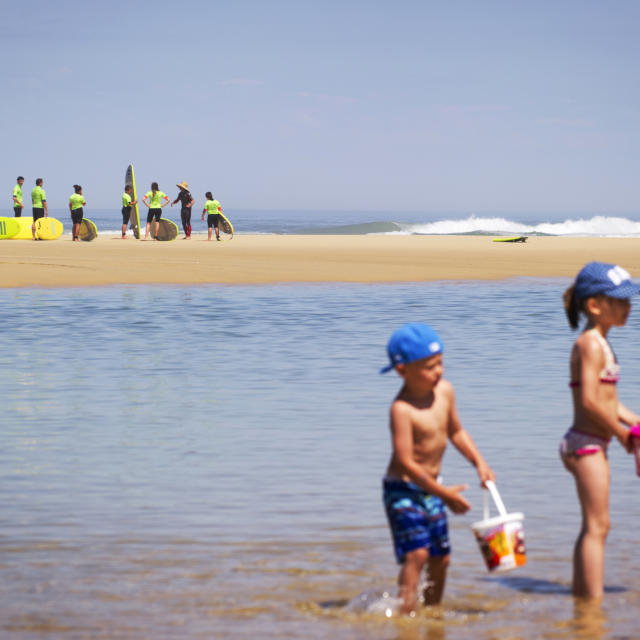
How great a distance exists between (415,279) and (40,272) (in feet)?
22.3

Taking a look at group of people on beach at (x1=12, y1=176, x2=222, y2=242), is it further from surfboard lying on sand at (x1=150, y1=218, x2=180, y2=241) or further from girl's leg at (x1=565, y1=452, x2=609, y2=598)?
girl's leg at (x1=565, y1=452, x2=609, y2=598)

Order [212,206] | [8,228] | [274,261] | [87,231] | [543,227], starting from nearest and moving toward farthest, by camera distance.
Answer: [274,261]
[8,228]
[212,206]
[87,231]
[543,227]

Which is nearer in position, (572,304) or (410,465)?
(410,465)

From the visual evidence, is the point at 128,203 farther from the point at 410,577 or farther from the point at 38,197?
the point at 410,577

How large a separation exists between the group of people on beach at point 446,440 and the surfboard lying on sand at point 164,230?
93.4 feet

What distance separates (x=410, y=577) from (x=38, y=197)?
27.4 meters

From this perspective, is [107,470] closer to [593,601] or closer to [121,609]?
[121,609]

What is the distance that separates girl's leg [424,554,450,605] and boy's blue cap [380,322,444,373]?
761mm

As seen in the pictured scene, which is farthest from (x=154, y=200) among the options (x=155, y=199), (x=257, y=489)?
(x=257, y=489)

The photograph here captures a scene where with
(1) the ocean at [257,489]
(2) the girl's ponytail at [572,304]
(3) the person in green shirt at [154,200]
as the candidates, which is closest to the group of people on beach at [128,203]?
(3) the person in green shirt at [154,200]

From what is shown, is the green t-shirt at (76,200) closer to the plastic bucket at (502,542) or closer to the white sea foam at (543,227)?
the plastic bucket at (502,542)

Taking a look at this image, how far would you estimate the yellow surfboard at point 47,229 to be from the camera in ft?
106

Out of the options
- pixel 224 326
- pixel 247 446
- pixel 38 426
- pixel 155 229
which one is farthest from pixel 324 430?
pixel 155 229

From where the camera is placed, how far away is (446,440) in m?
4.38
